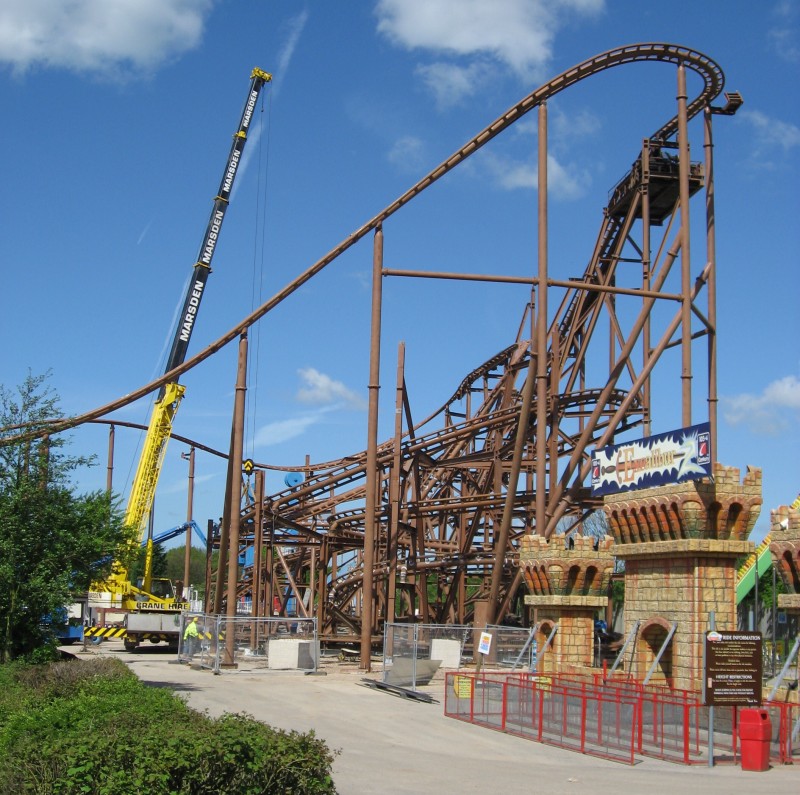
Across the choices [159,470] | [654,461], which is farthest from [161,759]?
[159,470]

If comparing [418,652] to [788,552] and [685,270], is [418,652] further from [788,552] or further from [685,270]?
[685,270]

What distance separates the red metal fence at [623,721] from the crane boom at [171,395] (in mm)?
23540

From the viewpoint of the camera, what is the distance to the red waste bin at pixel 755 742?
15.2 m

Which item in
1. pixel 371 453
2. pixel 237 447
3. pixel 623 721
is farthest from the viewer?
pixel 237 447

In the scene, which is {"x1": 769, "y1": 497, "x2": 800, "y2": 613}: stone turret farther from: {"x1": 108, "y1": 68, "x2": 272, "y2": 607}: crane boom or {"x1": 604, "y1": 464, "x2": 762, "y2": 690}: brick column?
{"x1": 108, "y1": 68, "x2": 272, "y2": 607}: crane boom

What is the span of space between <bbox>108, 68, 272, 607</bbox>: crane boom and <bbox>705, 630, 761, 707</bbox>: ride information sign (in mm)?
27797

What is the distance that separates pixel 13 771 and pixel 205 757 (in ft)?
5.92

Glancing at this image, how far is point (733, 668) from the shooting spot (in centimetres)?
1551

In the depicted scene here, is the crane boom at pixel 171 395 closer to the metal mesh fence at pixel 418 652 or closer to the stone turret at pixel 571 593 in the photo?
the metal mesh fence at pixel 418 652

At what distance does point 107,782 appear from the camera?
865 centimetres

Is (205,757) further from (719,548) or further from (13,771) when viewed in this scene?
(719,548)

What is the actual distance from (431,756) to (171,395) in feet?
100

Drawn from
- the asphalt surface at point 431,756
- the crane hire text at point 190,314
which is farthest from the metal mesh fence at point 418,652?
the crane hire text at point 190,314

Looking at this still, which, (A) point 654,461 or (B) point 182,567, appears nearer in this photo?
(A) point 654,461
